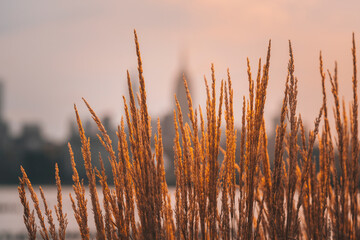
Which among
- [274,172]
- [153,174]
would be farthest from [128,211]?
[274,172]

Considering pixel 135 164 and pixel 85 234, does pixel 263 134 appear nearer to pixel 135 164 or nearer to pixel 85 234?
pixel 135 164

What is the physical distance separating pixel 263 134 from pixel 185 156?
502 millimetres

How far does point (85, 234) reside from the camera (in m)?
2.92

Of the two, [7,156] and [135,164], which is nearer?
[135,164]

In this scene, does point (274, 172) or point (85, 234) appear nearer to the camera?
point (274, 172)

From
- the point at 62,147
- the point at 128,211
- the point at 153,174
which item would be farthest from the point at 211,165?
the point at 62,147

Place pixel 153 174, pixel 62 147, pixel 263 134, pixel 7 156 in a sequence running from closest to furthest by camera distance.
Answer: pixel 153 174, pixel 263 134, pixel 62 147, pixel 7 156

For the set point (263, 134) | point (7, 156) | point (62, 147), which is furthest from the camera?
point (7, 156)

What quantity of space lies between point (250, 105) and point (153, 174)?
677 mm

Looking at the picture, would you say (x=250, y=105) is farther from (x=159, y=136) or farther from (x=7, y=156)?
(x=7, y=156)

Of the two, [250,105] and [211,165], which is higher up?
[250,105]

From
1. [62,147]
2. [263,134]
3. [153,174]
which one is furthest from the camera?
[62,147]

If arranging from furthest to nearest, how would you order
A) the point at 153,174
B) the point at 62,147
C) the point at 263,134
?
1. the point at 62,147
2. the point at 263,134
3. the point at 153,174

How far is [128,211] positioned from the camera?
8.99 ft
